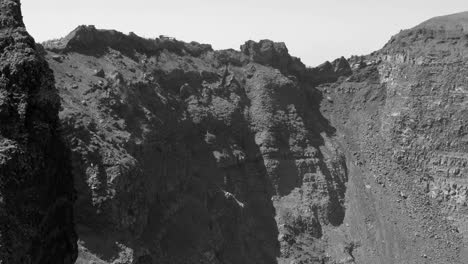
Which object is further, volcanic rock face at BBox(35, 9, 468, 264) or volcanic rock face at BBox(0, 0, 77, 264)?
volcanic rock face at BBox(35, 9, 468, 264)

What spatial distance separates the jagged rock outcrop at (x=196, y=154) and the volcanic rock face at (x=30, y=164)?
88.0 feet

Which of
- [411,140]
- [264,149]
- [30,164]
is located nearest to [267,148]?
[264,149]

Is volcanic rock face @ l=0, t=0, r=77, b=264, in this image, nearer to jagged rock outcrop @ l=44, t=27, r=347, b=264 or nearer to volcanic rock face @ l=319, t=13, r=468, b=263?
jagged rock outcrop @ l=44, t=27, r=347, b=264

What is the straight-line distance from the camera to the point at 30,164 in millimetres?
13906

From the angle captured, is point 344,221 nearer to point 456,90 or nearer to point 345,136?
point 345,136

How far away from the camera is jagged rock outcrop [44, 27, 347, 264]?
4609 centimetres

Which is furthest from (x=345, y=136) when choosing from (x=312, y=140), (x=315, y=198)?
(x=315, y=198)

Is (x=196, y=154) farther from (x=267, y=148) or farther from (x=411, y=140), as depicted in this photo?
(x=411, y=140)

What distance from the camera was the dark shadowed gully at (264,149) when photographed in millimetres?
48750

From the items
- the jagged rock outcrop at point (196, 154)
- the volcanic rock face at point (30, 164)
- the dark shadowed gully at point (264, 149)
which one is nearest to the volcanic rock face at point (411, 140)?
the dark shadowed gully at point (264, 149)

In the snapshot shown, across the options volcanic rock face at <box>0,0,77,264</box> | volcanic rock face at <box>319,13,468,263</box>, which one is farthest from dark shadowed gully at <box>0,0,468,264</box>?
volcanic rock face at <box>0,0,77,264</box>

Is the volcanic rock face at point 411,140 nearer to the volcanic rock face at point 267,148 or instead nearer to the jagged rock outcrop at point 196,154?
the volcanic rock face at point 267,148

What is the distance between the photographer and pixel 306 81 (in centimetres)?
7706

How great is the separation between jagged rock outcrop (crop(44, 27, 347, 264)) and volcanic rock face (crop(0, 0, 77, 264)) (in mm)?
26811
